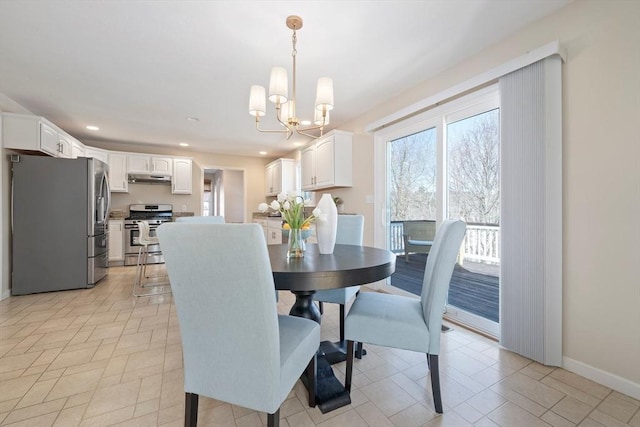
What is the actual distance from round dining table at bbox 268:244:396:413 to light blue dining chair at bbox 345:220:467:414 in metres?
0.13

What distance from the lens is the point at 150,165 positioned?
17.3 feet

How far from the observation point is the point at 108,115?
3766 mm

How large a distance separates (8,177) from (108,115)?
1.34m

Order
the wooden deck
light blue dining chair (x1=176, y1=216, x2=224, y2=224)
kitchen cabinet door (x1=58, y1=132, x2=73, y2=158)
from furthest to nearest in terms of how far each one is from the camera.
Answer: kitchen cabinet door (x1=58, y1=132, x2=73, y2=158)
the wooden deck
light blue dining chair (x1=176, y1=216, x2=224, y2=224)

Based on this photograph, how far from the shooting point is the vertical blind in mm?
1778

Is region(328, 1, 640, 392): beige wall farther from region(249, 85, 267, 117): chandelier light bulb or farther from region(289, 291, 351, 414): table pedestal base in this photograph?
region(249, 85, 267, 117): chandelier light bulb

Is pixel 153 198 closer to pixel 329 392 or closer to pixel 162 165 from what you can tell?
pixel 162 165

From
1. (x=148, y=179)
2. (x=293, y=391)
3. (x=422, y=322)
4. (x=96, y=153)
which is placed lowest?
(x=293, y=391)

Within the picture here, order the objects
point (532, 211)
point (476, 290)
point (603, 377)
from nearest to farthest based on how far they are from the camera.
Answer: point (603, 377) < point (532, 211) < point (476, 290)

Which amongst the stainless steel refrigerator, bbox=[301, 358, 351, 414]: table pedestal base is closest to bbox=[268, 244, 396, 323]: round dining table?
bbox=[301, 358, 351, 414]: table pedestal base

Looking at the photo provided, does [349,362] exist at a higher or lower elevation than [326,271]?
lower

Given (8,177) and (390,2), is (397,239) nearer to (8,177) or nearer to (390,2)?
(390,2)

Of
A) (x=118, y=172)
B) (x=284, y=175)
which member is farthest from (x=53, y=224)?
(x=284, y=175)

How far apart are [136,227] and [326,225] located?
481 centimetres
